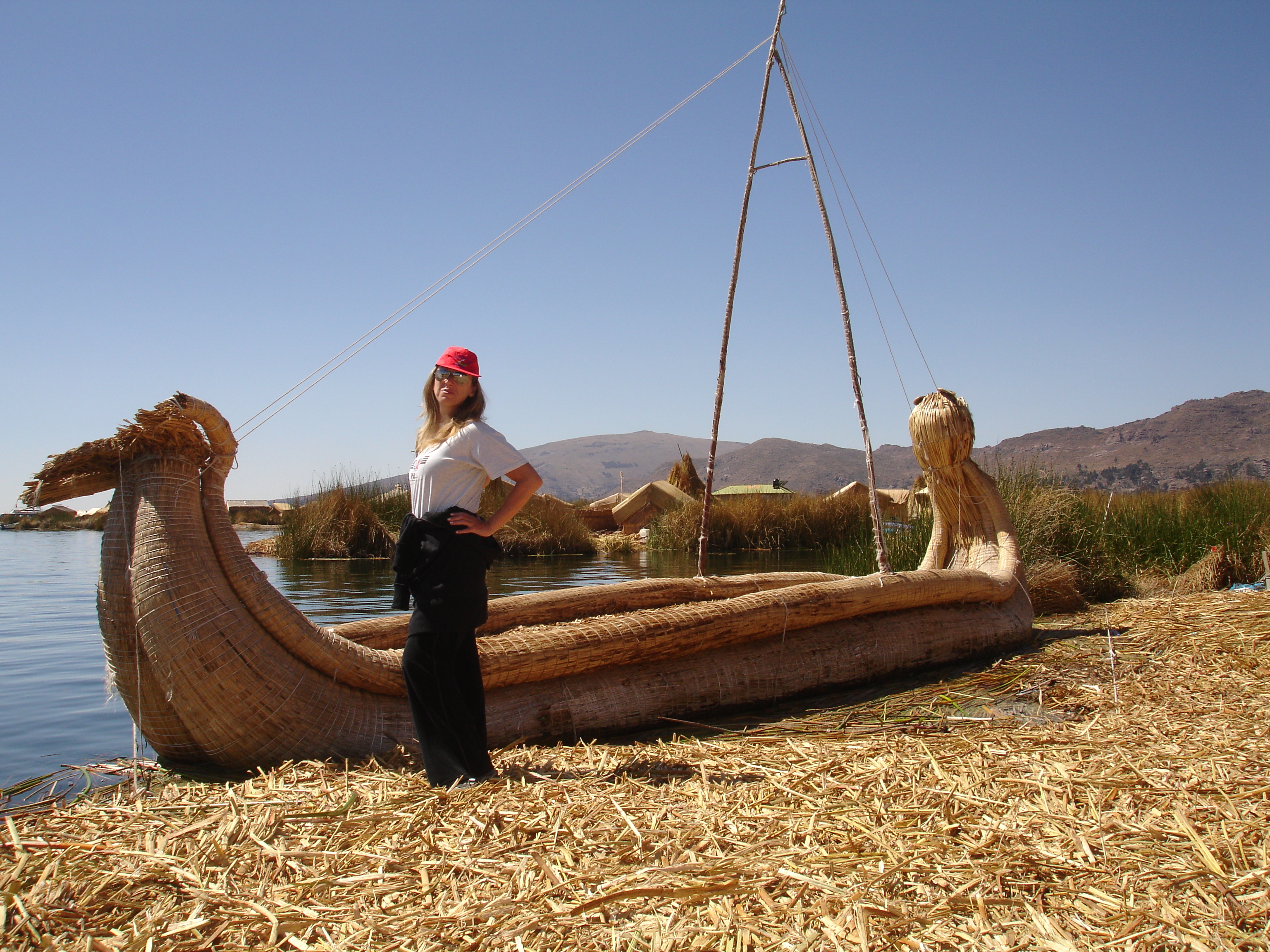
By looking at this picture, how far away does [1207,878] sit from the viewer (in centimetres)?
176

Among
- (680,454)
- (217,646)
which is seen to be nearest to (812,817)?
(217,646)

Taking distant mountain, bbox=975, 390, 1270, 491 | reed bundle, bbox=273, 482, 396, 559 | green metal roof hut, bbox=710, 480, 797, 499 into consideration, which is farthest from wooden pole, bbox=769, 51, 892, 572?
distant mountain, bbox=975, 390, 1270, 491

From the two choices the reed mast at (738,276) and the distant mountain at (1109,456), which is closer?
the reed mast at (738,276)

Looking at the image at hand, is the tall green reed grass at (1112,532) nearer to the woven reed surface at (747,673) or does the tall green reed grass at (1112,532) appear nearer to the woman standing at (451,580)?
the woven reed surface at (747,673)

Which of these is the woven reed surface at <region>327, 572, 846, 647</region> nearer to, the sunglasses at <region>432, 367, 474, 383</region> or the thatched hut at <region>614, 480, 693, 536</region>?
the sunglasses at <region>432, 367, 474, 383</region>

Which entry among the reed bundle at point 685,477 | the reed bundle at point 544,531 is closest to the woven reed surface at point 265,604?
the reed bundle at point 544,531

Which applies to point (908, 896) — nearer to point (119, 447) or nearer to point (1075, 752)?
point (1075, 752)

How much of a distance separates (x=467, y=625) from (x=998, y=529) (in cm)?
418

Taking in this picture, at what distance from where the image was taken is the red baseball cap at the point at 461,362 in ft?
9.78

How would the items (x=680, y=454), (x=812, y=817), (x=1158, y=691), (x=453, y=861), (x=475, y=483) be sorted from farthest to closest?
(x=680, y=454)
(x=1158, y=691)
(x=475, y=483)
(x=812, y=817)
(x=453, y=861)

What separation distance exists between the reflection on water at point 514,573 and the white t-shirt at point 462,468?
177 inches

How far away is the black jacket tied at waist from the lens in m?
2.75

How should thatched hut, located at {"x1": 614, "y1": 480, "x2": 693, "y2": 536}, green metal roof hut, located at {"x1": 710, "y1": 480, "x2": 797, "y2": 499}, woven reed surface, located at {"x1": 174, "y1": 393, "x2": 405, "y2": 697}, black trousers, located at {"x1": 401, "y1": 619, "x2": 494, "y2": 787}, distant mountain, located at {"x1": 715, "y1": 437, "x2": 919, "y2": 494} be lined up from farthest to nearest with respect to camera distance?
distant mountain, located at {"x1": 715, "y1": 437, "x2": 919, "y2": 494}
green metal roof hut, located at {"x1": 710, "y1": 480, "x2": 797, "y2": 499}
thatched hut, located at {"x1": 614, "y1": 480, "x2": 693, "y2": 536}
woven reed surface, located at {"x1": 174, "y1": 393, "x2": 405, "y2": 697}
black trousers, located at {"x1": 401, "y1": 619, "x2": 494, "y2": 787}

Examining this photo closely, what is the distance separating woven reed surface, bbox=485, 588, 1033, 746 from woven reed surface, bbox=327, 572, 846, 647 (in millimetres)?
522
